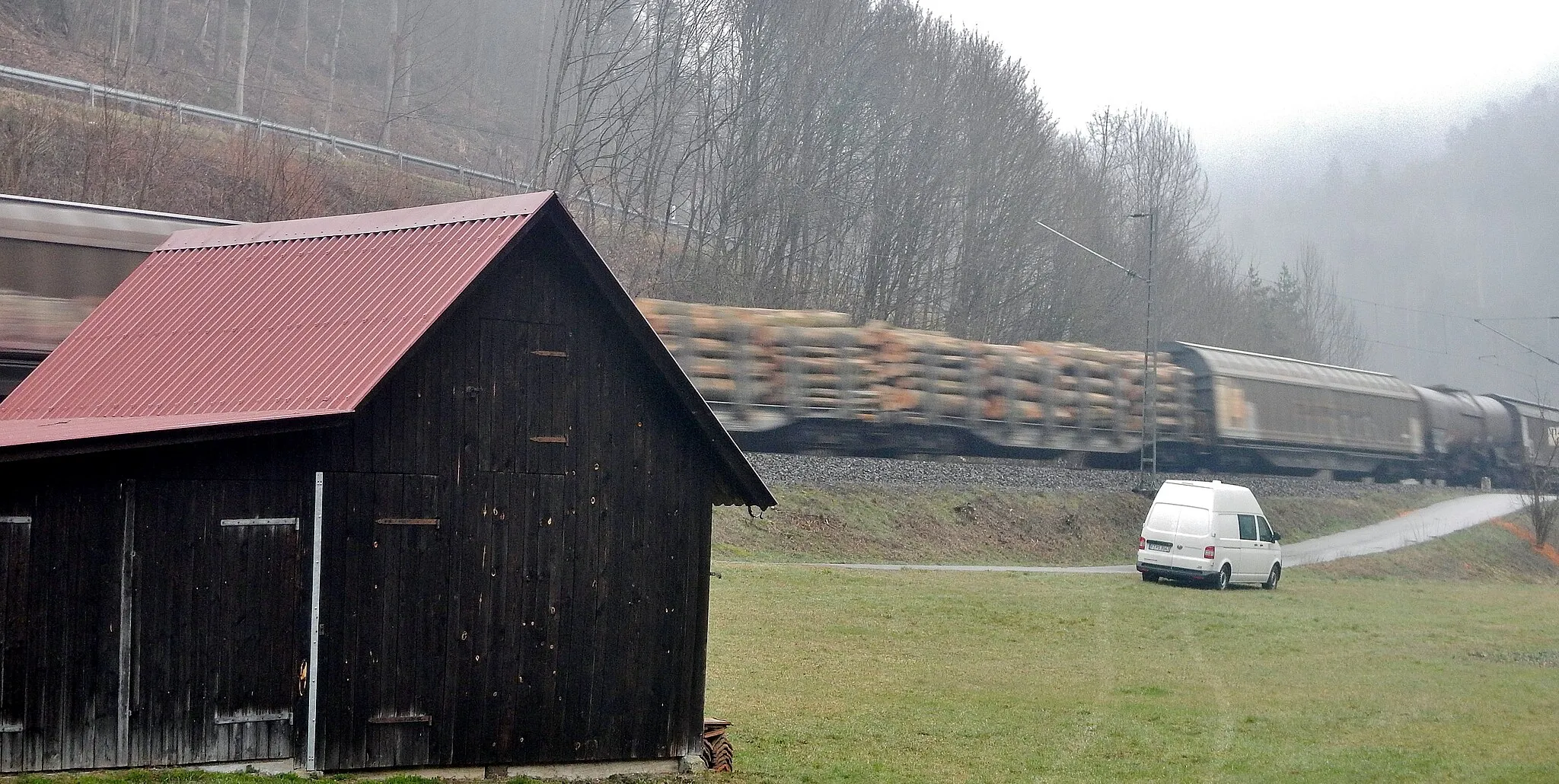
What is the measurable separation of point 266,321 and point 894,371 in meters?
21.3

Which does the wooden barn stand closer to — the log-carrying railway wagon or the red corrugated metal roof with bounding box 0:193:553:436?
the red corrugated metal roof with bounding box 0:193:553:436

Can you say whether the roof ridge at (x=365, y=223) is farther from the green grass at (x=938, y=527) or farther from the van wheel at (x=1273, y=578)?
the van wheel at (x=1273, y=578)

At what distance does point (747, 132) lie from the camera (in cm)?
5044

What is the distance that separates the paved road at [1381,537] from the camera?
3378 cm

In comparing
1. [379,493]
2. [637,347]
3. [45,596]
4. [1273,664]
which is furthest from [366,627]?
[1273,664]

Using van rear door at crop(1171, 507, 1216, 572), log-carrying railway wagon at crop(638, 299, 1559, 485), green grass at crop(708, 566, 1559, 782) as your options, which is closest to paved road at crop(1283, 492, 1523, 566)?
log-carrying railway wagon at crop(638, 299, 1559, 485)

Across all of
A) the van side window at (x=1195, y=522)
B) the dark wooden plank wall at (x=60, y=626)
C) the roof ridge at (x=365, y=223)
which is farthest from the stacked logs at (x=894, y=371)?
the dark wooden plank wall at (x=60, y=626)

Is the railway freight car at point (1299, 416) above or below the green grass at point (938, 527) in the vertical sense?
above

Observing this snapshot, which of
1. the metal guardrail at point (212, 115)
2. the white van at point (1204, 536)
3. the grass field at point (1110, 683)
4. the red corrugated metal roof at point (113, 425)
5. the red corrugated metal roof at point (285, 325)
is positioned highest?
the metal guardrail at point (212, 115)

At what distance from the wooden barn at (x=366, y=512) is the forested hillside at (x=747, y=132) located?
2460cm

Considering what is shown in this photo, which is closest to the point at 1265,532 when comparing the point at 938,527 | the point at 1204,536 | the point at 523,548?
the point at 1204,536

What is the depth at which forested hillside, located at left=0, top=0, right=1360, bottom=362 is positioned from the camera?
163 ft

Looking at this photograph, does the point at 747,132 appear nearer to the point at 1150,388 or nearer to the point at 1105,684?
the point at 1150,388

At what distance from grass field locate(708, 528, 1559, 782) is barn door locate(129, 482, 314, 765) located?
4748mm
